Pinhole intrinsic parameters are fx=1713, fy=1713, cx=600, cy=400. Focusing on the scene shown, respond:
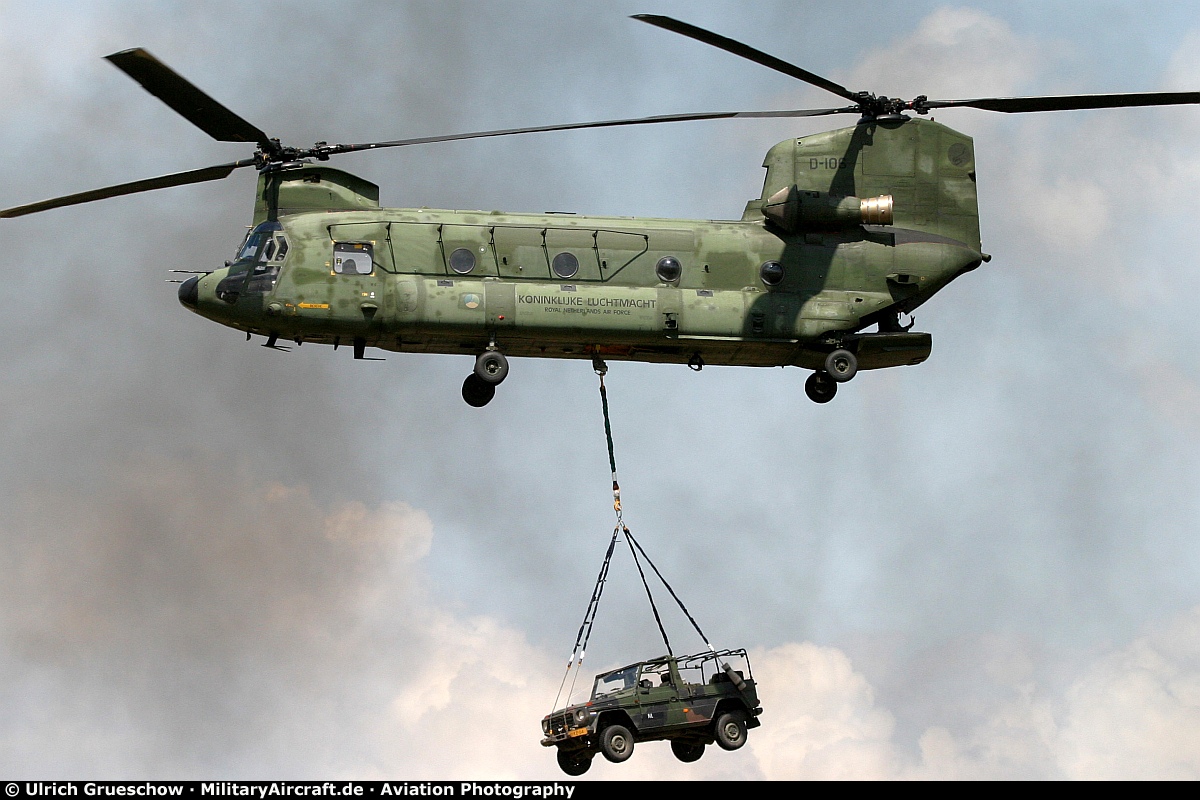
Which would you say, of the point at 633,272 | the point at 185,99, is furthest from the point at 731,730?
the point at 185,99

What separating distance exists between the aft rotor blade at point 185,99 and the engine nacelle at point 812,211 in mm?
9849

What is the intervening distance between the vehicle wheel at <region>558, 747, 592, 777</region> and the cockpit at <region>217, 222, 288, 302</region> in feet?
33.4

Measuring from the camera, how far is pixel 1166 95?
30.8 m

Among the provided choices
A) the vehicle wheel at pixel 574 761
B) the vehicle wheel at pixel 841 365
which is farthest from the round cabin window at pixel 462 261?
the vehicle wheel at pixel 574 761

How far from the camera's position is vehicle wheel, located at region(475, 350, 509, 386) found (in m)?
31.4

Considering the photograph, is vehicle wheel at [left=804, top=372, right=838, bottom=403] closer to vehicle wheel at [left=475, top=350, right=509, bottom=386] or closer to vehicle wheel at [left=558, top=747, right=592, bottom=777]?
vehicle wheel at [left=475, top=350, right=509, bottom=386]

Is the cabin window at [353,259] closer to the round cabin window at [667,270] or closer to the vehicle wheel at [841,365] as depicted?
the round cabin window at [667,270]

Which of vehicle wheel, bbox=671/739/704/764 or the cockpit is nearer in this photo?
the cockpit

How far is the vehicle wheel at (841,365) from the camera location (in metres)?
32.5

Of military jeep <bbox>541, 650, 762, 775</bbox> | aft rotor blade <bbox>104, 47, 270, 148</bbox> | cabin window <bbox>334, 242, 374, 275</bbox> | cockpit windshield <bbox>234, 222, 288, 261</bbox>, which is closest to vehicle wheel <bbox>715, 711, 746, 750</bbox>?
military jeep <bbox>541, 650, 762, 775</bbox>
